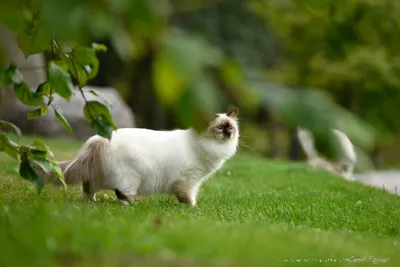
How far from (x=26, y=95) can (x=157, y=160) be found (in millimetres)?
1756

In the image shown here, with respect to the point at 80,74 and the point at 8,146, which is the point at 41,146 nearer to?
the point at 8,146

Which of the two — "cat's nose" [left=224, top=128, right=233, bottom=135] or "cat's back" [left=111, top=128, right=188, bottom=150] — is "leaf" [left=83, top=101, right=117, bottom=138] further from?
"cat's nose" [left=224, top=128, right=233, bottom=135]

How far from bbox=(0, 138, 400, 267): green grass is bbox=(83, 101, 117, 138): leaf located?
0.67 m

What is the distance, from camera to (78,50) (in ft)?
17.6

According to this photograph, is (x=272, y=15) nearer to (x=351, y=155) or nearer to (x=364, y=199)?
(x=364, y=199)

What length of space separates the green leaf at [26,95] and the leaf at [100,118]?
29.8 inches

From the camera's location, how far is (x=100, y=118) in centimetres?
507

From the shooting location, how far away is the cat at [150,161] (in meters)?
6.47

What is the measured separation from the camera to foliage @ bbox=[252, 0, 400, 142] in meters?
18.5

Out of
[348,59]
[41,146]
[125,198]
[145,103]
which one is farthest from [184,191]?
[145,103]

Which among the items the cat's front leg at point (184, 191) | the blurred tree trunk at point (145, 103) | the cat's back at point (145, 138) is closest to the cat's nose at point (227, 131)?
the cat's back at point (145, 138)

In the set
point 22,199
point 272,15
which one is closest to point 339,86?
point 272,15

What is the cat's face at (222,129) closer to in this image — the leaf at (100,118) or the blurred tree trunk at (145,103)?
the leaf at (100,118)

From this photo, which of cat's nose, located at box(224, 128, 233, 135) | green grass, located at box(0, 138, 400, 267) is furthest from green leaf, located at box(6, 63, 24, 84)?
cat's nose, located at box(224, 128, 233, 135)
